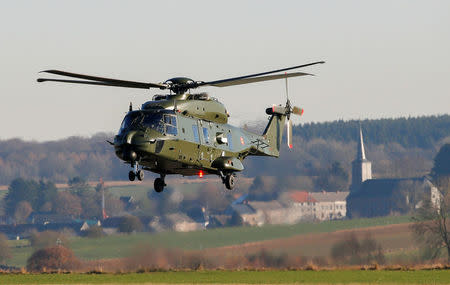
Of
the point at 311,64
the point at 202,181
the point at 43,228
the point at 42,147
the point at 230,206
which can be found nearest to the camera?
the point at 311,64

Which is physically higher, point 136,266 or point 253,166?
point 253,166

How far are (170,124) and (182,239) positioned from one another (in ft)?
177

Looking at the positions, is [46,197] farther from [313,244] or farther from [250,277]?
[250,277]

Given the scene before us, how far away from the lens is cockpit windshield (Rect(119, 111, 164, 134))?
44.0 m

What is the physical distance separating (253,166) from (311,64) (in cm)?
5609

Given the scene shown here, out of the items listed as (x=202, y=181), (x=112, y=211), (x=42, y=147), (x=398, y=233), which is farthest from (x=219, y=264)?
(x=42, y=147)

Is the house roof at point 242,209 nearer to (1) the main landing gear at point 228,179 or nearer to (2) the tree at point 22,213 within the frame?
(2) the tree at point 22,213

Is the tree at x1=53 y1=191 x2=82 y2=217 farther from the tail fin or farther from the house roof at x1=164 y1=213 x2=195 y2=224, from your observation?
the tail fin

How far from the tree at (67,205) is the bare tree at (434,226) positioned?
234 feet

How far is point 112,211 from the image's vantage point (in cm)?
16712

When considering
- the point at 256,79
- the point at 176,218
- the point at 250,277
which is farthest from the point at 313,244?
the point at 256,79

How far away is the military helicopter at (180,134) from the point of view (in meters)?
43.3

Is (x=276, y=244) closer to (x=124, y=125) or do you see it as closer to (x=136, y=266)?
(x=136, y=266)

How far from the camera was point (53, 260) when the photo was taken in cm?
12212
